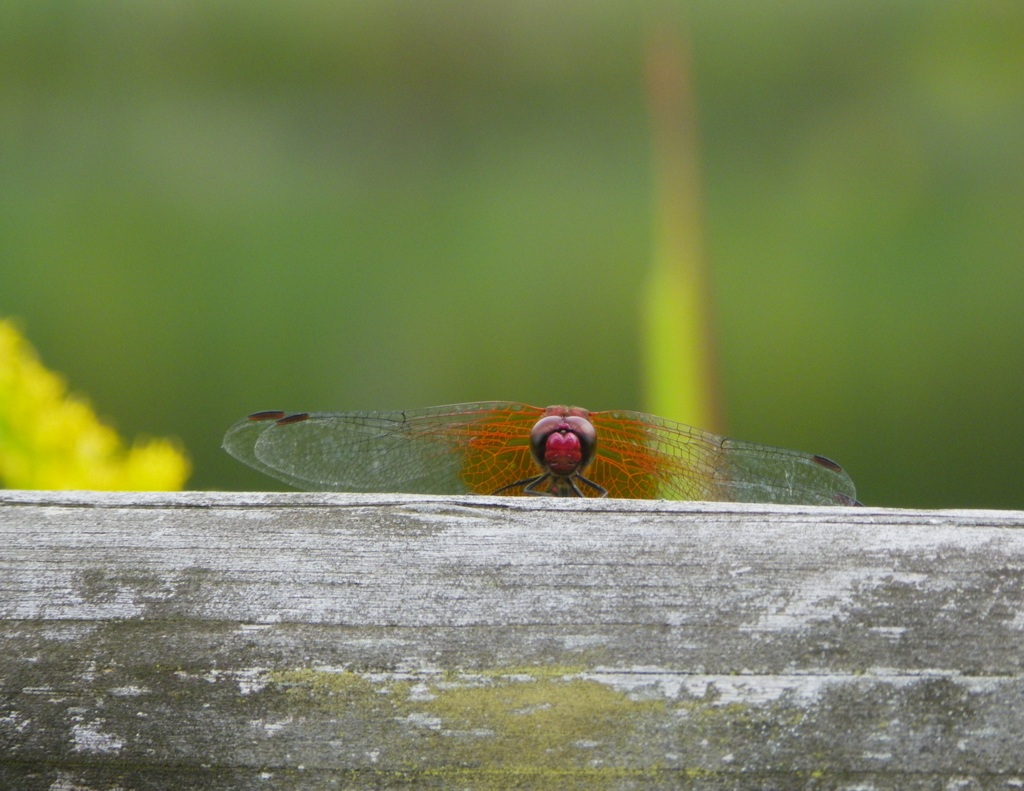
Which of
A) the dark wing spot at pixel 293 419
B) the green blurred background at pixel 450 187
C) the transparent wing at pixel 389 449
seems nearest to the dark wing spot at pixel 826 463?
the transparent wing at pixel 389 449

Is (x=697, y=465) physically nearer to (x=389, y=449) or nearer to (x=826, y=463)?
(x=826, y=463)

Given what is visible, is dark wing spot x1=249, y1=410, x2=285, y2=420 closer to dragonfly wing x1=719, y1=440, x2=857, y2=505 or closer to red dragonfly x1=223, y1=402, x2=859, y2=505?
red dragonfly x1=223, y1=402, x2=859, y2=505

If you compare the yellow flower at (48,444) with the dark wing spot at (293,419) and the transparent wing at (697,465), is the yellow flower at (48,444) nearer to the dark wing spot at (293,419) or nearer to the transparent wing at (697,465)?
the dark wing spot at (293,419)

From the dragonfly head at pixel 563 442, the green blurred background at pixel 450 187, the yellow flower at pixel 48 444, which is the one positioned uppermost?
the green blurred background at pixel 450 187

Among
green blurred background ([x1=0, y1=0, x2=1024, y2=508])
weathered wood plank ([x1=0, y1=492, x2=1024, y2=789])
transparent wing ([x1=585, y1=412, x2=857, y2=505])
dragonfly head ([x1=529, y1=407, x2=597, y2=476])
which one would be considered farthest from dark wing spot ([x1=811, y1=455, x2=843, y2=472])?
green blurred background ([x1=0, y1=0, x2=1024, y2=508])

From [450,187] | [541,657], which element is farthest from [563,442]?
[450,187]

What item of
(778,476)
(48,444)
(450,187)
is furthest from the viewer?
(450,187)
